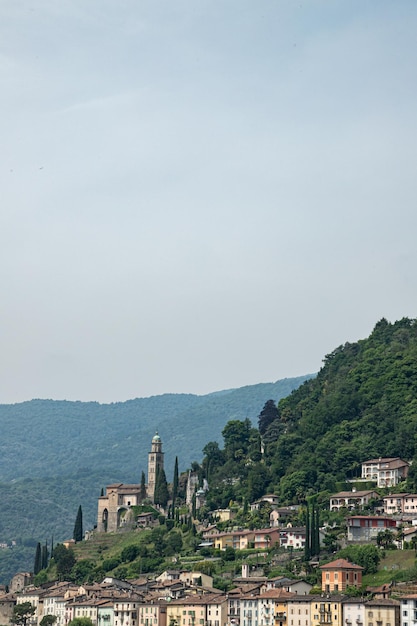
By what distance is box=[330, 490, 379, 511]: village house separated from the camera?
11712cm

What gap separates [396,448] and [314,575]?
29.5m

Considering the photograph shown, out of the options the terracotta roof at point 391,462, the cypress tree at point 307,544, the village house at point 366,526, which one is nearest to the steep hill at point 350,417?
the terracotta roof at point 391,462

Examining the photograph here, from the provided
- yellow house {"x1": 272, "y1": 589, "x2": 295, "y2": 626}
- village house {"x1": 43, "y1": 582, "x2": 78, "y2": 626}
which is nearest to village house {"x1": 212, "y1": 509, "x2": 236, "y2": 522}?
village house {"x1": 43, "y1": 582, "x2": 78, "y2": 626}

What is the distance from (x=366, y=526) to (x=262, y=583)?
12423mm

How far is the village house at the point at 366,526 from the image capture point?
358 ft

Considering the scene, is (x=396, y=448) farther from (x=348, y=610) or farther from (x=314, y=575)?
(x=348, y=610)

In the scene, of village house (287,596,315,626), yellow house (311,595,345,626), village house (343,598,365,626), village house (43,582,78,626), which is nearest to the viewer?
village house (343,598,365,626)

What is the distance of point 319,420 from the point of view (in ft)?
462

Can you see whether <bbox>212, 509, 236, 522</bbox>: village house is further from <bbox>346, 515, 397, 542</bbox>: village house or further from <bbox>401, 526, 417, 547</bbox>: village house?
<bbox>401, 526, 417, 547</bbox>: village house

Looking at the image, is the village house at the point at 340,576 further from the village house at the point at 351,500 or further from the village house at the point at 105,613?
the village house at the point at 351,500

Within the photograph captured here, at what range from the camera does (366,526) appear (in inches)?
4316

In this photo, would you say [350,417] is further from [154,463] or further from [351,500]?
[154,463]

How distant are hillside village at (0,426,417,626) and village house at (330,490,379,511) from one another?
0.10 metres

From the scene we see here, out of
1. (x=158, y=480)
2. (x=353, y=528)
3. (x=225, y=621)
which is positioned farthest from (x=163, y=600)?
(x=158, y=480)
